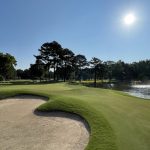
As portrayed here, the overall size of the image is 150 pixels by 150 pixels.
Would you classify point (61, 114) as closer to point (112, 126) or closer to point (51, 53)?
point (112, 126)

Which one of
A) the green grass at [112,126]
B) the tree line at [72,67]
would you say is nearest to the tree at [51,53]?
the tree line at [72,67]

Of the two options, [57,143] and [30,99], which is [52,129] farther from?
[30,99]

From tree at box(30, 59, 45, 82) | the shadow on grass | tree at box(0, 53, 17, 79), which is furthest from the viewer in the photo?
tree at box(30, 59, 45, 82)

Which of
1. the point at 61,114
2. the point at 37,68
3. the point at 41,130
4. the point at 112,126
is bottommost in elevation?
the point at 41,130

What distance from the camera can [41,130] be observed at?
1300cm

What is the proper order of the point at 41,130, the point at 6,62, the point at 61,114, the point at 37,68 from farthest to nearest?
1. the point at 37,68
2. the point at 6,62
3. the point at 61,114
4. the point at 41,130

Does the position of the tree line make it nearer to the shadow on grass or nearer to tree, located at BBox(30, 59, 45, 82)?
tree, located at BBox(30, 59, 45, 82)

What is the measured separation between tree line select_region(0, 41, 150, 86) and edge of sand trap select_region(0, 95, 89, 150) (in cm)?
5766

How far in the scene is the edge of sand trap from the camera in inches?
436

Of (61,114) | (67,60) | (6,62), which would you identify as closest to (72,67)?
(67,60)

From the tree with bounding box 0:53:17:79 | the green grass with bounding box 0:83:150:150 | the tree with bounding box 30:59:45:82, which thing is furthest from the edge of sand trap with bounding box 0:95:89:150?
the tree with bounding box 30:59:45:82

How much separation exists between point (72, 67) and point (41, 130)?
7266 centimetres

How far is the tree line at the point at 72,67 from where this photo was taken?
75.3m

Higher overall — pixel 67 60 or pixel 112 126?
pixel 67 60
